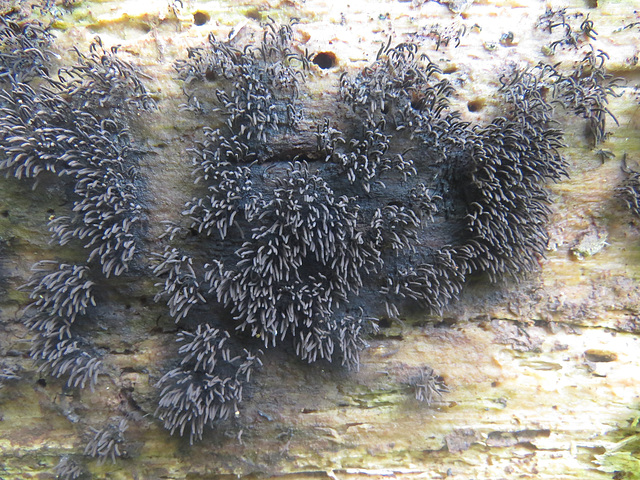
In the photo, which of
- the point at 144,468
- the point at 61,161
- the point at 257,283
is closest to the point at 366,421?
the point at 257,283

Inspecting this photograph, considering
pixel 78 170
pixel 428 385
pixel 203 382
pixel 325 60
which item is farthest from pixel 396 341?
pixel 78 170

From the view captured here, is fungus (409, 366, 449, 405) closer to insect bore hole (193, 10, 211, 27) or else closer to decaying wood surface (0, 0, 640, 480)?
decaying wood surface (0, 0, 640, 480)

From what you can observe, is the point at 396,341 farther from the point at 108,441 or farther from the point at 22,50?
the point at 22,50

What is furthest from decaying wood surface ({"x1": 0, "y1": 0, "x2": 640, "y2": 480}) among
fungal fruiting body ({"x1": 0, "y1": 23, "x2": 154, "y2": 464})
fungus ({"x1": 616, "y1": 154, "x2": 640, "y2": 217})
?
fungal fruiting body ({"x1": 0, "y1": 23, "x2": 154, "y2": 464})

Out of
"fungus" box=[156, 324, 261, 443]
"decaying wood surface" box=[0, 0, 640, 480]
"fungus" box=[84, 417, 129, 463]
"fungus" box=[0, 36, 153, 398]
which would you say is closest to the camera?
"fungus" box=[0, 36, 153, 398]

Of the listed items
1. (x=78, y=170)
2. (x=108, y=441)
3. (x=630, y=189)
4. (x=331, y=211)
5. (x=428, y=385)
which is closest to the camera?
(x=78, y=170)

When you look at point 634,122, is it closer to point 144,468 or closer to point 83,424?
point 144,468
